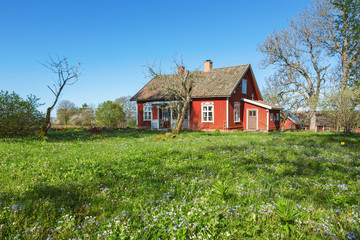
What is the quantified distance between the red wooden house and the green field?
17.4m

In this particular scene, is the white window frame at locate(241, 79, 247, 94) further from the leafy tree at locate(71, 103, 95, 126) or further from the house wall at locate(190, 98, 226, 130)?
the leafy tree at locate(71, 103, 95, 126)

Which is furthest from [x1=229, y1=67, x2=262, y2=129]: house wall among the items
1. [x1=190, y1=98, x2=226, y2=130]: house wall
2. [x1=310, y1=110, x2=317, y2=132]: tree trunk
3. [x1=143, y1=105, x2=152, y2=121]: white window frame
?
[x1=143, y1=105, x2=152, y2=121]: white window frame

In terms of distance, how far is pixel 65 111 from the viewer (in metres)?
50.0

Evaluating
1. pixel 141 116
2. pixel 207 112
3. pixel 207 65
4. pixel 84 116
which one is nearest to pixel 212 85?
pixel 207 112

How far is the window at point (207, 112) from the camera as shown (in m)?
24.8

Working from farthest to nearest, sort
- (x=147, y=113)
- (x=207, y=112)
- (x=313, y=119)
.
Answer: (x=147, y=113) → (x=313, y=119) → (x=207, y=112)

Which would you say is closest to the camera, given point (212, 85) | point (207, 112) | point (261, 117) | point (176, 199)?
point (176, 199)

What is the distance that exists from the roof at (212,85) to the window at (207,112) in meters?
1.26

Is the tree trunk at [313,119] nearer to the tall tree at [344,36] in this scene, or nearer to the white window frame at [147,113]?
the tall tree at [344,36]

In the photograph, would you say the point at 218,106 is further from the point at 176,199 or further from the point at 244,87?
the point at 176,199

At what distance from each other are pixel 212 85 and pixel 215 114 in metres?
3.71

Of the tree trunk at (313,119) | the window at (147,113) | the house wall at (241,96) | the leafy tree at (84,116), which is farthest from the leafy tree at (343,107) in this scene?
the leafy tree at (84,116)

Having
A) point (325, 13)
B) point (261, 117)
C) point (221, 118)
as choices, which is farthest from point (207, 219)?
point (325, 13)

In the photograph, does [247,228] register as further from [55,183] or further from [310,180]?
[55,183]
